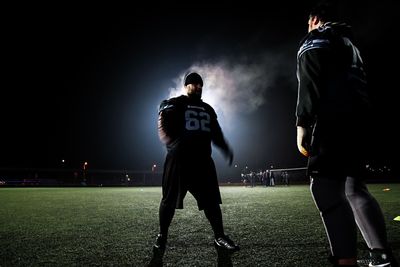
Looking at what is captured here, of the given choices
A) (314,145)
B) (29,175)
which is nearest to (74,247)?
(314,145)

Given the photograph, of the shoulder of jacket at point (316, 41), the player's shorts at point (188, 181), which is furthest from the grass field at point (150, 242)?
the shoulder of jacket at point (316, 41)

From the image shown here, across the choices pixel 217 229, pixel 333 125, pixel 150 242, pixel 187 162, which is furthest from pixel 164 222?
pixel 333 125

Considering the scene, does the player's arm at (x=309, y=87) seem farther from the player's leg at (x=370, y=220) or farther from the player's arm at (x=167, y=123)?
the player's arm at (x=167, y=123)

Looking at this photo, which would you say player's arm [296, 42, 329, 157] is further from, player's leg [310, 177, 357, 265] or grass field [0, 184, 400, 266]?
grass field [0, 184, 400, 266]

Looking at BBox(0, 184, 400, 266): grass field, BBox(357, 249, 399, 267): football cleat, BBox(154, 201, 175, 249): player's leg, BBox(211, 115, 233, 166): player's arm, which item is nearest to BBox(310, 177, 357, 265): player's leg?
BBox(357, 249, 399, 267): football cleat

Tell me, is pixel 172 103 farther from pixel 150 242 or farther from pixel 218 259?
pixel 218 259

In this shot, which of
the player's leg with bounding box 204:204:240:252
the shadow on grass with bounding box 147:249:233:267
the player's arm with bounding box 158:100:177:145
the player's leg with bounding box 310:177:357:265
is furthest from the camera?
the player's arm with bounding box 158:100:177:145

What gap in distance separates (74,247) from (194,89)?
2.23 meters

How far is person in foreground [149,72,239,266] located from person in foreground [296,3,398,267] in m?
1.66

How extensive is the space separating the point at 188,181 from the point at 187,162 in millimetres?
215

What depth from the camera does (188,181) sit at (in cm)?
358

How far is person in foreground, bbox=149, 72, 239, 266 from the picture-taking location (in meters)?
3.50

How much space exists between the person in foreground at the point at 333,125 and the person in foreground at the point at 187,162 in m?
1.66

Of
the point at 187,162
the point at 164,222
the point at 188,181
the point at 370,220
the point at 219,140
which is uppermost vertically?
the point at 219,140
